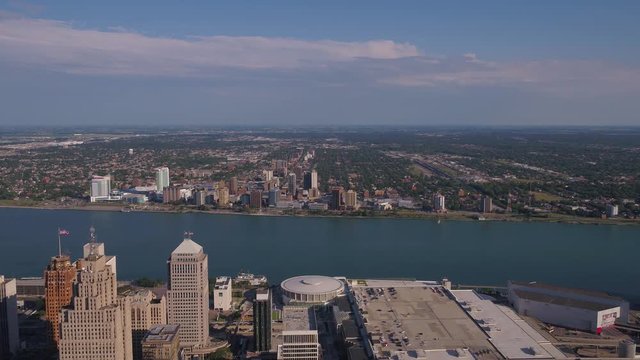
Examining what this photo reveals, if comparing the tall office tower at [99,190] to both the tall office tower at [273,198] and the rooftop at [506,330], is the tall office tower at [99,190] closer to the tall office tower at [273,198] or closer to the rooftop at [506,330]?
the tall office tower at [273,198]

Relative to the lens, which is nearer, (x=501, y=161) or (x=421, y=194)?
(x=421, y=194)

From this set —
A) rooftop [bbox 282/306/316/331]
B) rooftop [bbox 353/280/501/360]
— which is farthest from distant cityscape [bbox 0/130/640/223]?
rooftop [bbox 282/306/316/331]

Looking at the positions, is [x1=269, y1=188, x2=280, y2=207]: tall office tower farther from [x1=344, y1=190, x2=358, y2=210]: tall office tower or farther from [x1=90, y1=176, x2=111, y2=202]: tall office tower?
[x1=90, y1=176, x2=111, y2=202]: tall office tower

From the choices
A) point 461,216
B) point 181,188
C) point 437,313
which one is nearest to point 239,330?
point 437,313

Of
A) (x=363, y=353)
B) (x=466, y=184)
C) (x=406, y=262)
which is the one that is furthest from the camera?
(x=466, y=184)

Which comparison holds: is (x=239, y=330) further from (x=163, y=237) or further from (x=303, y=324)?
(x=163, y=237)

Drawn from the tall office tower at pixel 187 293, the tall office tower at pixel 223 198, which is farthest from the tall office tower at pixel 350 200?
the tall office tower at pixel 187 293
